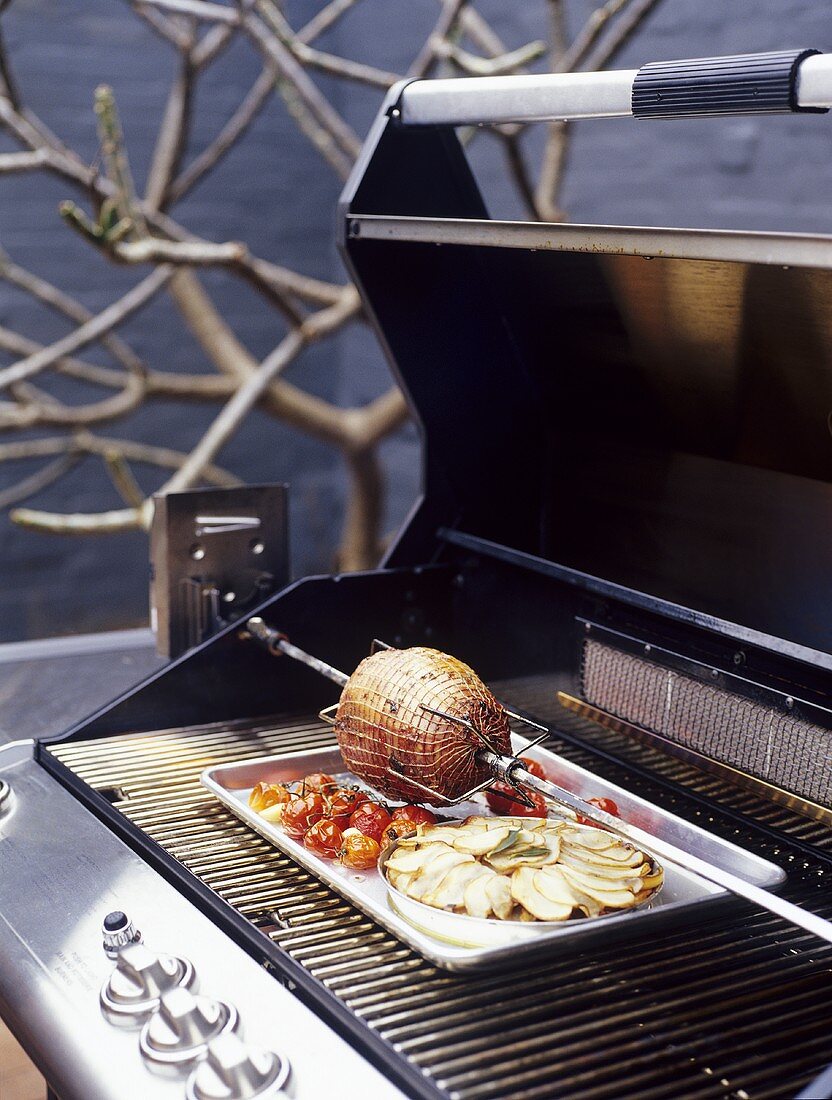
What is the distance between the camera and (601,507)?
1816mm

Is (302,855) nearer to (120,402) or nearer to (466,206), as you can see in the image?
(466,206)

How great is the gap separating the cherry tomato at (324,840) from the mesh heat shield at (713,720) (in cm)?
44

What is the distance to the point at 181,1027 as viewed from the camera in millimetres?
975

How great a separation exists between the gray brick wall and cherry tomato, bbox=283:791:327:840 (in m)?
2.25

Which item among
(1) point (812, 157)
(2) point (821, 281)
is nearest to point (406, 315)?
(2) point (821, 281)

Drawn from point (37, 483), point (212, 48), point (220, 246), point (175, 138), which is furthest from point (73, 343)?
point (37, 483)

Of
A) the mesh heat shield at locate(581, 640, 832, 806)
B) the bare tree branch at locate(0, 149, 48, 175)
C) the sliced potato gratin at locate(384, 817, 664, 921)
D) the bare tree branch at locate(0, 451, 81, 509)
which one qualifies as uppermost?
the bare tree branch at locate(0, 149, 48, 175)

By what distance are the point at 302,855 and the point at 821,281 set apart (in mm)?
755

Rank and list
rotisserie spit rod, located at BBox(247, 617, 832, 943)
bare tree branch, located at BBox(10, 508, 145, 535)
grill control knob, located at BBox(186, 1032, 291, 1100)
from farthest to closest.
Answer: bare tree branch, located at BBox(10, 508, 145, 535) → rotisserie spit rod, located at BBox(247, 617, 832, 943) → grill control knob, located at BBox(186, 1032, 291, 1100)

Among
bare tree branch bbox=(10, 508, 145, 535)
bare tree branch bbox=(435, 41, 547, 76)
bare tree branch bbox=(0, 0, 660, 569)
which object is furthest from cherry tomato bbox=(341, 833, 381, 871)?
bare tree branch bbox=(435, 41, 547, 76)

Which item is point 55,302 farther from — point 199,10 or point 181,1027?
point 181,1027

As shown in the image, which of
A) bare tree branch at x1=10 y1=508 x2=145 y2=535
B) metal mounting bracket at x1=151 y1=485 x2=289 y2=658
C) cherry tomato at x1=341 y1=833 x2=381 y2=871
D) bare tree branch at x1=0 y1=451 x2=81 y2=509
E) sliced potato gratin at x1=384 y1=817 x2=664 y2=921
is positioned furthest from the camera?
bare tree branch at x1=0 y1=451 x2=81 y2=509

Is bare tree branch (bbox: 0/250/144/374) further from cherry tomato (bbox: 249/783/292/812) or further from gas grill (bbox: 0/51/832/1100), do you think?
cherry tomato (bbox: 249/783/292/812)

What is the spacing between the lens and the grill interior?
95 cm
